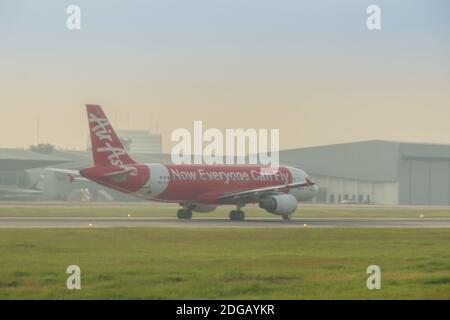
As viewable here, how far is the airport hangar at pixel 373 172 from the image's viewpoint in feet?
426

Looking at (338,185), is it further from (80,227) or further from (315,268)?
(315,268)

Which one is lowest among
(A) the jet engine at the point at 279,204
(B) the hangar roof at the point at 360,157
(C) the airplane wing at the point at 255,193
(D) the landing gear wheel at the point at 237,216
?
(D) the landing gear wheel at the point at 237,216

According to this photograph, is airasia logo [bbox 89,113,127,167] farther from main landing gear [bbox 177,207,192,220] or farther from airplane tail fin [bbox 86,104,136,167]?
main landing gear [bbox 177,207,192,220]

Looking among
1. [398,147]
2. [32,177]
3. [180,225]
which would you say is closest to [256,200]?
[180,225]

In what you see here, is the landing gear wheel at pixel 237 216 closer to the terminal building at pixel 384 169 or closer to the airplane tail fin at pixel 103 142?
the airplane tail fin at pixel 103 142

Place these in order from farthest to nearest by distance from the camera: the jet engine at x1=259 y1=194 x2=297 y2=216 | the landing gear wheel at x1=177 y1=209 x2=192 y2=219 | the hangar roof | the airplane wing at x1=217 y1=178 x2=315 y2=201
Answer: the hangar roof → the landing gear wheel at x1=177 y1=209 x2=192 y2=219 → the airplane wing at x1=217 y1=178 x2=315 y2=201 → the jet engine at x1=259 y1=194 x2=297 y2=216

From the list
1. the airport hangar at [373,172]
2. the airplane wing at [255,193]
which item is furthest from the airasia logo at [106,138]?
the airport hangar at [373,172]

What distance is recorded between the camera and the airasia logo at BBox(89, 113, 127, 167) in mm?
63531

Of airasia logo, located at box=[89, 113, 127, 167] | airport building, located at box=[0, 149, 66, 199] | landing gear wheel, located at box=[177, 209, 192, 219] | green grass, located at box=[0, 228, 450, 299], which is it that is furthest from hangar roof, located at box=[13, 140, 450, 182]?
green grass, located at box=[0, 228, 450, 299]

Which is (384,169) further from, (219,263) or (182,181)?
(219,263)

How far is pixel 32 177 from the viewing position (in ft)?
486

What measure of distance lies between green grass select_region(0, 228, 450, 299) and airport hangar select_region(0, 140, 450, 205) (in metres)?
81.3
